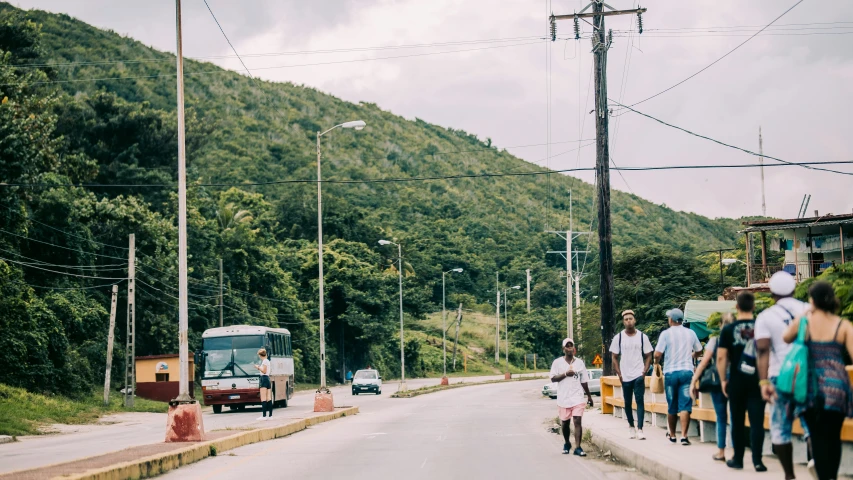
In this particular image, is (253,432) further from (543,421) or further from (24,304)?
(24,304)

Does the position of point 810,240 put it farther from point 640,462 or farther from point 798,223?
point 640,462

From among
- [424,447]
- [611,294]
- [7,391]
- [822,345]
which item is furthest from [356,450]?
[7,391]

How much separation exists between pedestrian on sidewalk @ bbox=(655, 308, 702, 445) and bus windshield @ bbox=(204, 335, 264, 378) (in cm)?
2570

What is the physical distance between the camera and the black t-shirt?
971 cm

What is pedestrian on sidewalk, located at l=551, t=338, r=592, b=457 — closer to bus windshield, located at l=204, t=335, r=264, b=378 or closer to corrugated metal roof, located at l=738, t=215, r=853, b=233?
corrugated metal roof, located at l=738, t=215, r=853, b=233

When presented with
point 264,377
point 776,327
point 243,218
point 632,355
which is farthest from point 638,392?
point 243,218

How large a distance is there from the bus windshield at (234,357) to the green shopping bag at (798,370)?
103ft

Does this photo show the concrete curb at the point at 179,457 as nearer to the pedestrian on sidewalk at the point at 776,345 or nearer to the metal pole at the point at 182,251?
the metal pole at the point at 182,251

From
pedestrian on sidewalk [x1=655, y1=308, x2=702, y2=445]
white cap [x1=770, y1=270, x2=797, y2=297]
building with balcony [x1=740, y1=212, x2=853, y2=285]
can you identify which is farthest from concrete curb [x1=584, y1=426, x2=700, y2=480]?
building with balcony [x1=740, y1=212, x2=853, y2=285]

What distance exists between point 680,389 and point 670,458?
1631 mm

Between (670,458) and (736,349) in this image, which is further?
(670,458)

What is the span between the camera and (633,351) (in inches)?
582

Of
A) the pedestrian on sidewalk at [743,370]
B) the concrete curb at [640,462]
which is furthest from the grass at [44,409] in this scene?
the pedestrian on sidewalk at [743,370]

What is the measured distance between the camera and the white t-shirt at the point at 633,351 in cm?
1477
